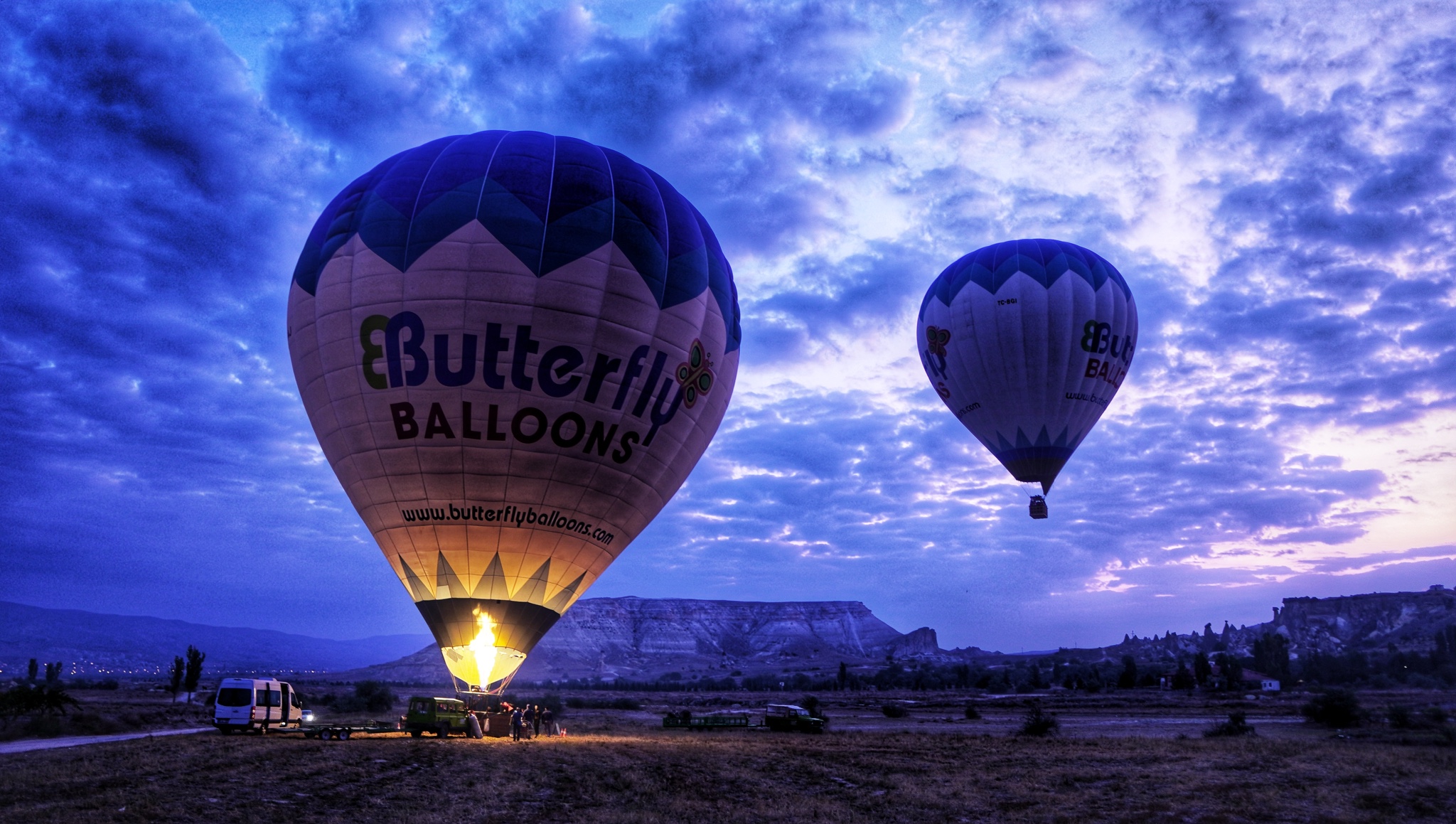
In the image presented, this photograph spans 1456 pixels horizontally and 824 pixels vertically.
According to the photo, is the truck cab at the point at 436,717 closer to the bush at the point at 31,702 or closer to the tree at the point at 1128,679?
the bush at the point at 31,702

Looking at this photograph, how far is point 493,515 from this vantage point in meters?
23.2

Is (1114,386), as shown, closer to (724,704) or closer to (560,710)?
(560,710)

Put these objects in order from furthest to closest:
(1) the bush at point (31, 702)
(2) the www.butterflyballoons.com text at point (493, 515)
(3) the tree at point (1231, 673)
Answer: (3) the tree at point (1231, 673) < (1) the bush at point (31, 702) < (2) the www.butterflyballoons.com text at point (493, 515)

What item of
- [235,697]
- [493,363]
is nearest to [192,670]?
[235,697]

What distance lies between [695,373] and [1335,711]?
36394 mm

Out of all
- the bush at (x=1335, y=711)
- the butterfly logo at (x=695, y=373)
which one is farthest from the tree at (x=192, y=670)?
the bush at (x=1335, y=711)

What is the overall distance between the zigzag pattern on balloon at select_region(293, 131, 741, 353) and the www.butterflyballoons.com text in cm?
608

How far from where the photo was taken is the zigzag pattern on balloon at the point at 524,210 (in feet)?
76.1

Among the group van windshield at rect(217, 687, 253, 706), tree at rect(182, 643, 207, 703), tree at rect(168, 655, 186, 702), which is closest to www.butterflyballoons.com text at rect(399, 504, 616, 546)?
van windshield at rect(217, 687, 253, 706)

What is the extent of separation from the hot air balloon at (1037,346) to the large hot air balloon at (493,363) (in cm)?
1930

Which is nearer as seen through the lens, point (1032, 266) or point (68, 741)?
point (68, 741)

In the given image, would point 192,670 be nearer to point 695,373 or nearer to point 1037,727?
point 695,373

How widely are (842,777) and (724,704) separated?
53.9m

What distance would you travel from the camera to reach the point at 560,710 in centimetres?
5325
